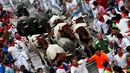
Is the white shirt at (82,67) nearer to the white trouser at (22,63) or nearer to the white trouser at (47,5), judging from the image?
the white trouser at (22,63)

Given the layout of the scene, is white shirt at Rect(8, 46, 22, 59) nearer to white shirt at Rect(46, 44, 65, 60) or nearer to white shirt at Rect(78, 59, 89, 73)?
white shirt at Rect(46, 44, 65, 60)

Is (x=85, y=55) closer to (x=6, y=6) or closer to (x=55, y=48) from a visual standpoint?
(x=55, y=48)

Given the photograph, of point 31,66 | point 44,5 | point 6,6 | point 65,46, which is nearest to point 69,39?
point 65,46

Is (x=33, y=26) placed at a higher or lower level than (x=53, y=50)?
higher

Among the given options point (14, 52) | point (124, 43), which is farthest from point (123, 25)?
point (14, 52)

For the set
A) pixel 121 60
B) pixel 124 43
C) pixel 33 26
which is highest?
pixel 33 26

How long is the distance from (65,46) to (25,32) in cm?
342

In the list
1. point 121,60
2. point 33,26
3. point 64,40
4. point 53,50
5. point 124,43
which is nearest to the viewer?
point 121,60

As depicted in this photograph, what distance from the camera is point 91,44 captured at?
13.4 metres

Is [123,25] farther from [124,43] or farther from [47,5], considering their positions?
[47,5]

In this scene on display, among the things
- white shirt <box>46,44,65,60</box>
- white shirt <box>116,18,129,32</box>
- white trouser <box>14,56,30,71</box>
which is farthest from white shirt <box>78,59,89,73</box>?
white trouser <box>14,56,30,71</box>

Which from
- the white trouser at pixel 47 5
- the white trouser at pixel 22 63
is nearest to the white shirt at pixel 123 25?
the white trouser at pixel 22 63

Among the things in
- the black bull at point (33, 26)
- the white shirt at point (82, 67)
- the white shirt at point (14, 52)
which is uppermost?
the black bull at point (33, 26)

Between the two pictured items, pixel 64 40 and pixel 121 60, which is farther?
pixel 64 40
